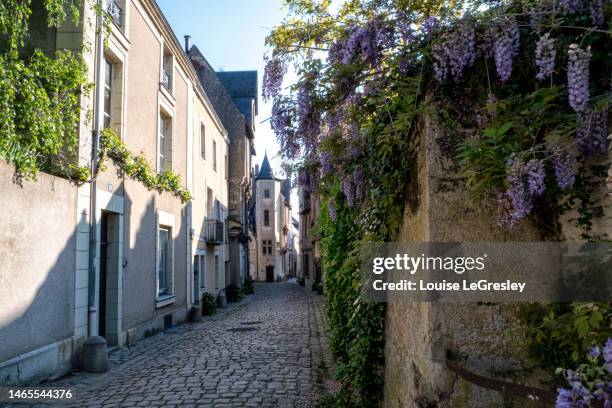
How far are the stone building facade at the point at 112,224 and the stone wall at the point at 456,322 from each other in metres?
4.80

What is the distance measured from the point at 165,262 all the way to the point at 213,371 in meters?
6.07

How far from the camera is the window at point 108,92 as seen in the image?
871 cm

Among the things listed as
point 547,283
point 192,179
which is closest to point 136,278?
point 192,179

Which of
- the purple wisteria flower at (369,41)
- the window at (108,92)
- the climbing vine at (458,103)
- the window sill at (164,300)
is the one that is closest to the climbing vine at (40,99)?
the window at (108,92)

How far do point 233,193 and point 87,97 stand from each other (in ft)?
53.8

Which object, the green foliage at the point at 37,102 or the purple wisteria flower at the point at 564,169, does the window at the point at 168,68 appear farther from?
the purple wisteria flower at the point at 564,169

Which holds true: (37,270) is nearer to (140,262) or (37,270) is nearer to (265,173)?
(140,262)

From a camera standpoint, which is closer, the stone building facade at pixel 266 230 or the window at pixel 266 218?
the stone building facade at pixel 266 230

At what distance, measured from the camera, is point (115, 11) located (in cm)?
898

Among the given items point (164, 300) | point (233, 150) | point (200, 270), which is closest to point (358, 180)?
point (164, 300)

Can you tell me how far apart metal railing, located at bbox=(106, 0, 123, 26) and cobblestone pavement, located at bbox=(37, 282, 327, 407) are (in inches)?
241

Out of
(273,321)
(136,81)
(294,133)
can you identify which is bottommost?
(273,321)

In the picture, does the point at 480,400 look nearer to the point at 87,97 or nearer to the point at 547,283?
the point at 547,283

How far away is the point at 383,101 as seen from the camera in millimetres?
3018
